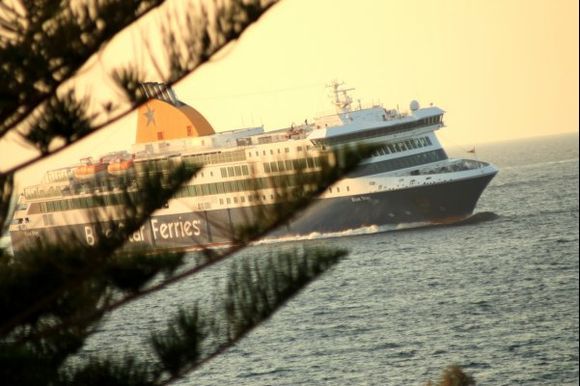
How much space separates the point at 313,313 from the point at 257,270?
21582 mm

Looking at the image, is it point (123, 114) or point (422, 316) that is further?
point (422, 316)

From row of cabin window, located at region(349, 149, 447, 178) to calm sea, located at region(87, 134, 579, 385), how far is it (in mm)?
2001

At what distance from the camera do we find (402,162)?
1893 inches

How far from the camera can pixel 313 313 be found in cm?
3084

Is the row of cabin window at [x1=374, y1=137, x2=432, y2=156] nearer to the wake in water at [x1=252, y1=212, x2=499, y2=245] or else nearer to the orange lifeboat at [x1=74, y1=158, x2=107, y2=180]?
the wake in water at [x1=252, y1=212, x2=499, y2=245]

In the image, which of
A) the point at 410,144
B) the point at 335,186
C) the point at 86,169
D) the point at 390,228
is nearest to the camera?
the point at 335,186

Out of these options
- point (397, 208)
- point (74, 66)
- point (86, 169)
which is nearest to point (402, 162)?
point (397, 208)

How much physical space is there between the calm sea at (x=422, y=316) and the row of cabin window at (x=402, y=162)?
200 cm

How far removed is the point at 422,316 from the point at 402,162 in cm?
1969

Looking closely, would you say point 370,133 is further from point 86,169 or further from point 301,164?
point 301,164

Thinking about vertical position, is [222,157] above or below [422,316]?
above

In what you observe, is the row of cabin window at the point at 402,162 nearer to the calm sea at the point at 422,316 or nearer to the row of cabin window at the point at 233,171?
the calm sea at the point at 422,316

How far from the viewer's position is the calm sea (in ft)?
75.3

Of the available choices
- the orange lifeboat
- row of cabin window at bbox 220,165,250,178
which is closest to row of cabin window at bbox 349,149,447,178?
row of cabin window at bbox 220,165,250,178
